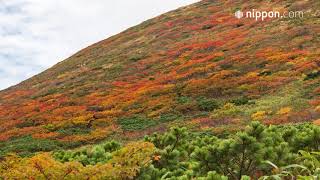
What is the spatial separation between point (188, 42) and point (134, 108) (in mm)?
27001

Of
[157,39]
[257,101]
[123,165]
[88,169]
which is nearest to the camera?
[88,169]

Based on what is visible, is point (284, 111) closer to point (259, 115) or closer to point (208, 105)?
point (259, 115)

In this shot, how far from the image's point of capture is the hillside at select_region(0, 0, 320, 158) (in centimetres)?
3381

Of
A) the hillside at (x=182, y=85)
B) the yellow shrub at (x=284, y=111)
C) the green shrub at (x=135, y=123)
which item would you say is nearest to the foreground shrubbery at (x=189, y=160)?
the hillside at (x=182, y=85)

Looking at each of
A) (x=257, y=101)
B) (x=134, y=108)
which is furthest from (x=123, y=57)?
(x=257, y=101)

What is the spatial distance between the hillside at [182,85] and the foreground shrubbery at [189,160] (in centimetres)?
1524

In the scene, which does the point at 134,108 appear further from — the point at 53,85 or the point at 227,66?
the point at 53,85

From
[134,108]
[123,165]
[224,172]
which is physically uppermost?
[123,165]

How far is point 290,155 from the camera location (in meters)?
10.6

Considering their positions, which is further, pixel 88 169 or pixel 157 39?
pixel 157 39
